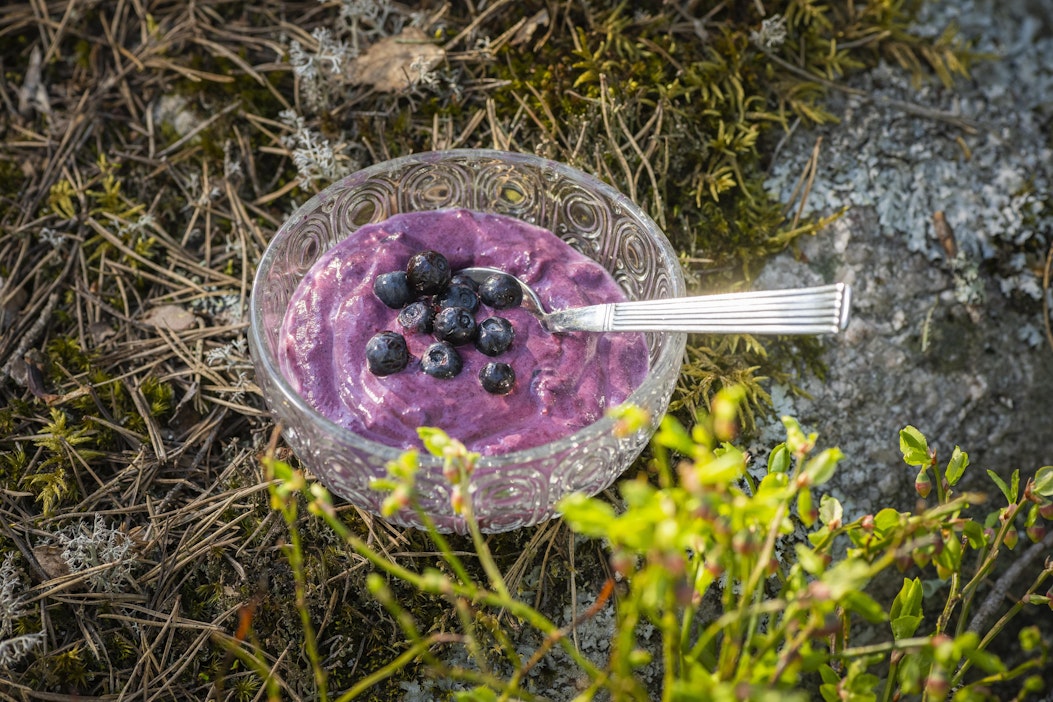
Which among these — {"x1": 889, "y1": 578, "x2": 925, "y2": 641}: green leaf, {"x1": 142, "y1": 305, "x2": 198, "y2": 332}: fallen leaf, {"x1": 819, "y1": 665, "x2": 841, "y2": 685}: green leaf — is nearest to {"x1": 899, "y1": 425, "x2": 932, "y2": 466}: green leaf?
{"x1": 889, "y1": 578, "x2": 925, "y2": 641}: green leaf

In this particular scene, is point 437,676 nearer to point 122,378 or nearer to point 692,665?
point 692,665

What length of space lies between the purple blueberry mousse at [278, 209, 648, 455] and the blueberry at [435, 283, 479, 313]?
5 cm

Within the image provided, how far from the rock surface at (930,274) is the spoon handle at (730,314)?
0.75 metres

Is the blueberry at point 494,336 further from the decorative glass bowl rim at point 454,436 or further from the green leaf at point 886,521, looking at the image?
the green leaf at point 886,521

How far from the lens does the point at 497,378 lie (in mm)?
2361

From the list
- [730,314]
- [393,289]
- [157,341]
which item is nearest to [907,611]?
[730,314]

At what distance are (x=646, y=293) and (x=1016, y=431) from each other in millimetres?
1372

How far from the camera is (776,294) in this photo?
216 centimetres

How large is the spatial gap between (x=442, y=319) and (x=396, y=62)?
1.34m

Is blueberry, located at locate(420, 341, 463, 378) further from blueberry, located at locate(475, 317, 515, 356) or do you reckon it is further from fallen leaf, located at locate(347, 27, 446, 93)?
fallen leaf, located at locate(347, 27, 446, 93)

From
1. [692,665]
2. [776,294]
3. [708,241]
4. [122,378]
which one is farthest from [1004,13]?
[122,378]

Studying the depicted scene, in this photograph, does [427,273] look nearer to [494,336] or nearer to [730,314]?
[494,336]

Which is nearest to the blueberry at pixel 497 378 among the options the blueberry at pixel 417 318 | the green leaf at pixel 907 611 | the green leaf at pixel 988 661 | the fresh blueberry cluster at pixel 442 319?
the fresh blueberry cluster at pixel 442 319

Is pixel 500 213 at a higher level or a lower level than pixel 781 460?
lower
